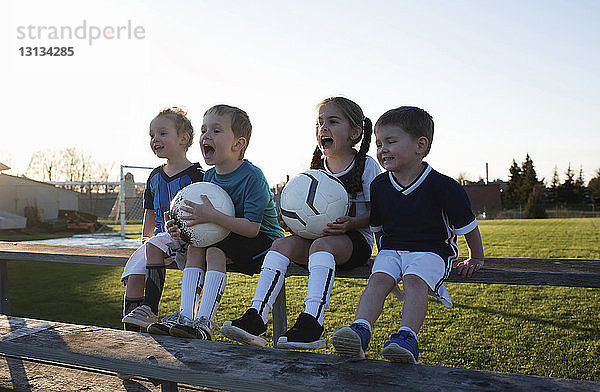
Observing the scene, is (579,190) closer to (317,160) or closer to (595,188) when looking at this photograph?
(595,188)

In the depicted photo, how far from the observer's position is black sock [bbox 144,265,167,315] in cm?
308

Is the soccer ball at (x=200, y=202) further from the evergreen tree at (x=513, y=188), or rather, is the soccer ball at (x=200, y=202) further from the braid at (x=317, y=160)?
the evergreen tree at (x=513, y=188)

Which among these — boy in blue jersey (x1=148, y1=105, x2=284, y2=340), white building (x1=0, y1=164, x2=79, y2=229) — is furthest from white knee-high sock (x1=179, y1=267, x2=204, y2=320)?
white building (x1=0, y1=164, x2=79, y2=229)

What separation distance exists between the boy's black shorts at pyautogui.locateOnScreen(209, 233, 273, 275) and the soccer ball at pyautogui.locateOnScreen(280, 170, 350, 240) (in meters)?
0.35

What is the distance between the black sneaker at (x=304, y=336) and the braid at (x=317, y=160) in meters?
1.22

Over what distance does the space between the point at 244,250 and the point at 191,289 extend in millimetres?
406

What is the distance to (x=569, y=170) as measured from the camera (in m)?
62.5

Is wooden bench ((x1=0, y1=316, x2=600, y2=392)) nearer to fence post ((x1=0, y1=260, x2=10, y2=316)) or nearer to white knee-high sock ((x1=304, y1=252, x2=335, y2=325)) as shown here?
white knee-high sock ((x1=304, y1=252, x2=335, y2=325))

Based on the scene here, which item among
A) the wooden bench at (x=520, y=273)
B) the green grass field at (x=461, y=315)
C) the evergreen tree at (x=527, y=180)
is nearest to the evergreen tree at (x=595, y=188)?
the evergreen tree at (x=527, y=180)

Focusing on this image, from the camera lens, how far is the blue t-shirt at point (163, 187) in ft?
11.8

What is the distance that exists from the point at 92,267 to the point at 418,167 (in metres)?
10.0

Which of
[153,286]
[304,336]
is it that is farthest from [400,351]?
[153,286]

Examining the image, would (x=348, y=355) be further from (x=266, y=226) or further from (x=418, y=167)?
(x=266, y=226)

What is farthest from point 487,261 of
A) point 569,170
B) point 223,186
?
point 569,170
